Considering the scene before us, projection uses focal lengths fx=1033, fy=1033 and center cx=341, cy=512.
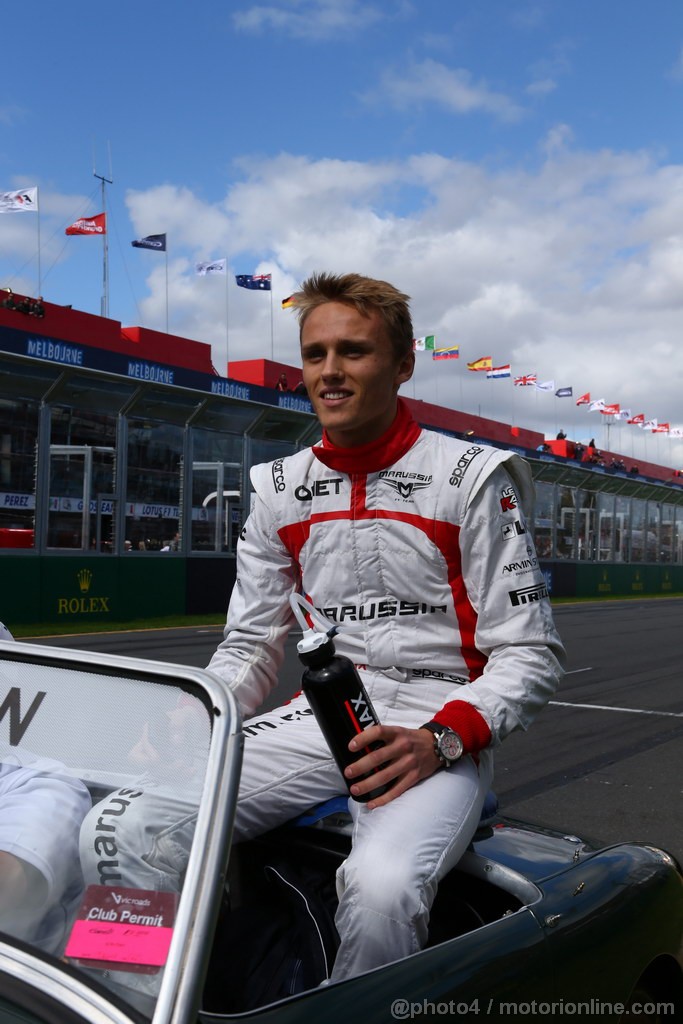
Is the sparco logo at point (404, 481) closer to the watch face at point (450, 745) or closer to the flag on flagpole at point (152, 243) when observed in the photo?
the watch face at point (450, 745)

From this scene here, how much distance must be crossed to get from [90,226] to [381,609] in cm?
2826

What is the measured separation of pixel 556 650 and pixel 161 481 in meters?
17.7

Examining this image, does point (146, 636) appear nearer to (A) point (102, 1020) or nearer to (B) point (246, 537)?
(B) point (246, 537)

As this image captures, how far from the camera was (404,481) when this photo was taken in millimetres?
2377

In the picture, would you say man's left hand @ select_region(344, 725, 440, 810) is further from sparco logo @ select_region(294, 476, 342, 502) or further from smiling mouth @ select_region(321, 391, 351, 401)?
smiling mouth @ select_region(321, 391, 351, 401)

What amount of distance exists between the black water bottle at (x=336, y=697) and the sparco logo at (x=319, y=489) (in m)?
0.62

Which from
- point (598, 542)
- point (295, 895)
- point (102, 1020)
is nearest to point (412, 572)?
point (295, 895)

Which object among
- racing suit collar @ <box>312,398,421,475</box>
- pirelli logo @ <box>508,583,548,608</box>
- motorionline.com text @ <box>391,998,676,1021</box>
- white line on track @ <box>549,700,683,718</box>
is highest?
racing suit collar @ <box>312,398,421,475</box>

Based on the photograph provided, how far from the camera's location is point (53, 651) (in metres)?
1.64

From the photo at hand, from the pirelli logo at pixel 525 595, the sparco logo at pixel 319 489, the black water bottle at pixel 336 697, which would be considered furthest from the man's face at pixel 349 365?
the black water bottle at pixel 336 697

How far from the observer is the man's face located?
2369mm

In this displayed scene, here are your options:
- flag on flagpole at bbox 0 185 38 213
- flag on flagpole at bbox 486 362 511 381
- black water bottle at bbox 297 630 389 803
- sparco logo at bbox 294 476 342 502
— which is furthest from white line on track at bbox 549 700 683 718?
flag on flagpole at bbox 486 362 511 381

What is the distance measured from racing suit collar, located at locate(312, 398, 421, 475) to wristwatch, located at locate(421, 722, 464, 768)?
655 millimetres

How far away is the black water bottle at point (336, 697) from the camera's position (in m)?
1.84
